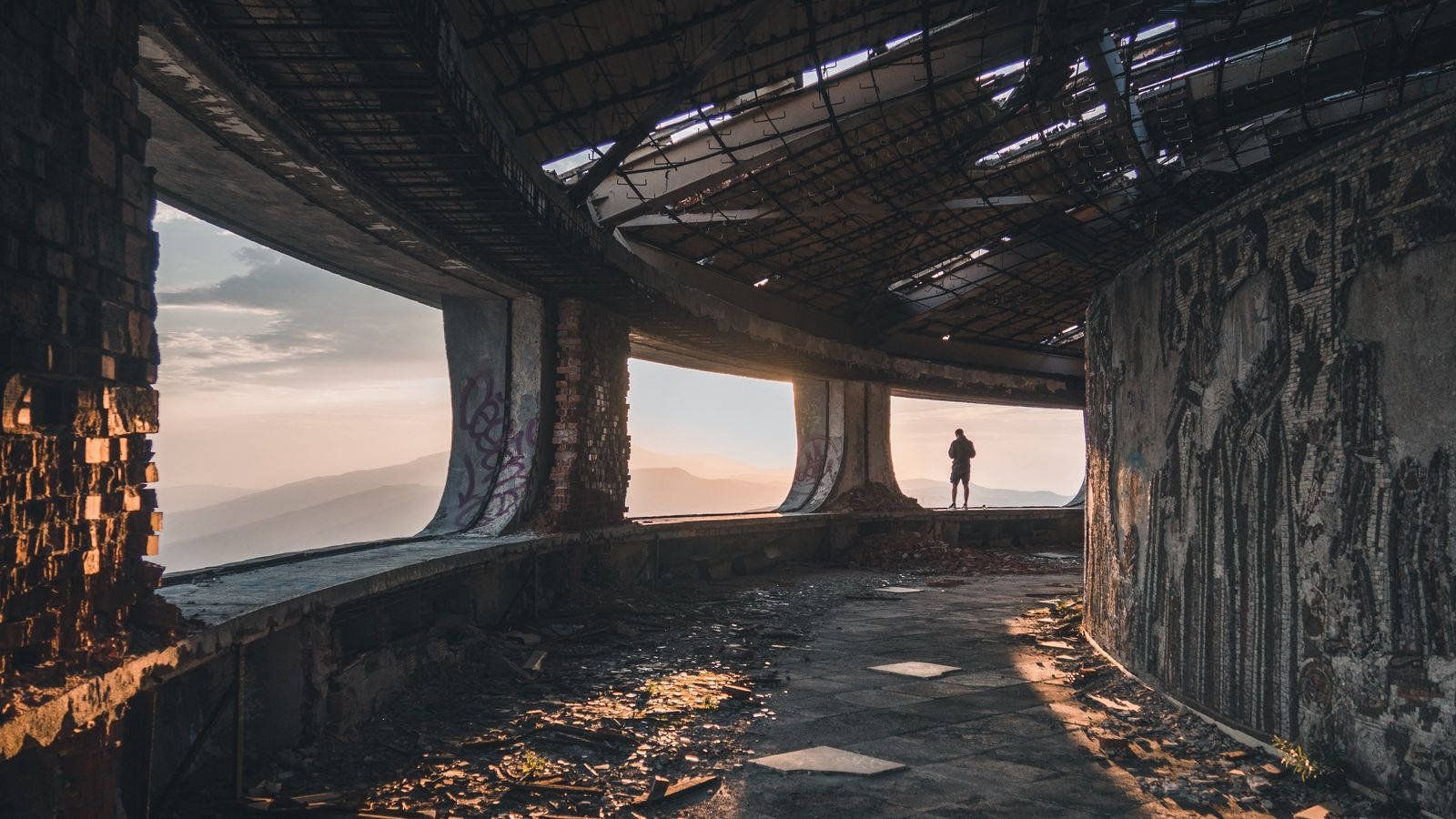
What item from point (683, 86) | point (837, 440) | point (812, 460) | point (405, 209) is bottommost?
point (812, 460)

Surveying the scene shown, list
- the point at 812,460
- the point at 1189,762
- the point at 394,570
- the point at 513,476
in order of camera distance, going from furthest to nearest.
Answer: the point at 812,460
the point at 513,476
the point at 394,570
the point at 1189,762

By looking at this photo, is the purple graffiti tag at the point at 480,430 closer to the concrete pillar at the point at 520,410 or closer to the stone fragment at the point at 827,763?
the concrete pillar at the point at 520,410

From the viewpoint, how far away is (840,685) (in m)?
6.55

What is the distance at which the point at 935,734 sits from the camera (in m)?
5.23

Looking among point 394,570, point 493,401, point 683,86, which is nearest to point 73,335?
point 394,570

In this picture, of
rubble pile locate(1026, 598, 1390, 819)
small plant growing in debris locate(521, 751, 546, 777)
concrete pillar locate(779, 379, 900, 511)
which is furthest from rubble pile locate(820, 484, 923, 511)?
small plant growing in debris locate(521, 751, 546, 777)

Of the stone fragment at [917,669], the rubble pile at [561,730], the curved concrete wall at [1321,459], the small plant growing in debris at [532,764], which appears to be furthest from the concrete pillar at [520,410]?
the curved concrete wall at [1321,459]

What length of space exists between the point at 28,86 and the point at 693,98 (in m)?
4.96

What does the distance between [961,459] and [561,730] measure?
48.3 ft

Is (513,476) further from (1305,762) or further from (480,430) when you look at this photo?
(1305,762)

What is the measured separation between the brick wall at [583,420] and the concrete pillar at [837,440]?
243 inches

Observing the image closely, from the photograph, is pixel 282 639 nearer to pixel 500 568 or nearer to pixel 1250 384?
pixel 500 568

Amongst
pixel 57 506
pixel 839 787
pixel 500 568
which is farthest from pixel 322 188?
pixel 839 787

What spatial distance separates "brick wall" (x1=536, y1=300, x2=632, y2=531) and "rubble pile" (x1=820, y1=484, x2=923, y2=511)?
20.9 feet
